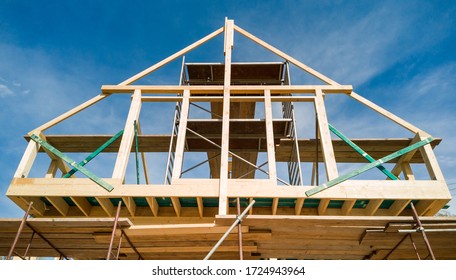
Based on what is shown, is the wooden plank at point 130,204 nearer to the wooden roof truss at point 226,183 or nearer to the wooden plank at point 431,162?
the wooden roof truss at point 226,183

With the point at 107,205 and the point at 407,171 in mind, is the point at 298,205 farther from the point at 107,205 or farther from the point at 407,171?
the point at 107,205

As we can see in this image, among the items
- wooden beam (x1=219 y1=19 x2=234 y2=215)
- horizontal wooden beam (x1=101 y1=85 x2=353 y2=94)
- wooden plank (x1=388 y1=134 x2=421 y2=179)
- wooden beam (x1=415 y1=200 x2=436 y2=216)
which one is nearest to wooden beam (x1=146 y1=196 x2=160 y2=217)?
wooden beam (x1=219 y1=19 x2=234 y2=215)

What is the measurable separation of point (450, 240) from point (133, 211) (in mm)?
7272

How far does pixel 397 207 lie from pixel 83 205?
7.60 meters

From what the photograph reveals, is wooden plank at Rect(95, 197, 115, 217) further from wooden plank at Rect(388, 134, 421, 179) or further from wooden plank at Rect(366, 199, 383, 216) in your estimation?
wooden plank at Rect(388, 134, 421, 179)

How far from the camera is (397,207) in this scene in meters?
6.78

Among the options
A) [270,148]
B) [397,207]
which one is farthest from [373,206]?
[270,148]

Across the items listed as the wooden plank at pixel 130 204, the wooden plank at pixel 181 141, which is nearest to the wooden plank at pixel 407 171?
the wooden plank at pixel 181 141

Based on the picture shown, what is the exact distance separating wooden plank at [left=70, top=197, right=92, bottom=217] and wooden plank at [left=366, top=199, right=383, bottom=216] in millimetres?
6884

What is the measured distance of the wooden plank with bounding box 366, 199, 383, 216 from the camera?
6.43 m

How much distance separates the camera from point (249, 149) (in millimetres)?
10516

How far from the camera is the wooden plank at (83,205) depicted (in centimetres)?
669
